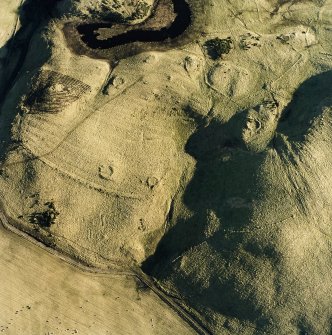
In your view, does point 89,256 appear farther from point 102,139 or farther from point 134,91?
point 134,91

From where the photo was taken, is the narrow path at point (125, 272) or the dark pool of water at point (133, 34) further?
the dark pool of water at point (133, 34)

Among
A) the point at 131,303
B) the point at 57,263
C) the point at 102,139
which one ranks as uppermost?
the point at 102,139

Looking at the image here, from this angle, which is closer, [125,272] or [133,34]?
[125,272]

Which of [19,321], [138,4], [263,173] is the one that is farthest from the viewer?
[138,4]

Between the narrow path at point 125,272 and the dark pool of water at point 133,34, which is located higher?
the dark pool of water at point 133,34

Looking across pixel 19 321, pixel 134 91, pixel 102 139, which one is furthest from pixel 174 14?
pixel 19 321

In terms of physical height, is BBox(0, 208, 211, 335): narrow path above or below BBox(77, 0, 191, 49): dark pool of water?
below

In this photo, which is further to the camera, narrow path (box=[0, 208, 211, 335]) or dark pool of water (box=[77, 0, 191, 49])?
dark pool of water (box=[77, 0, 191, 49])

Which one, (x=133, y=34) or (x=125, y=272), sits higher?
(x=133, y=34)
